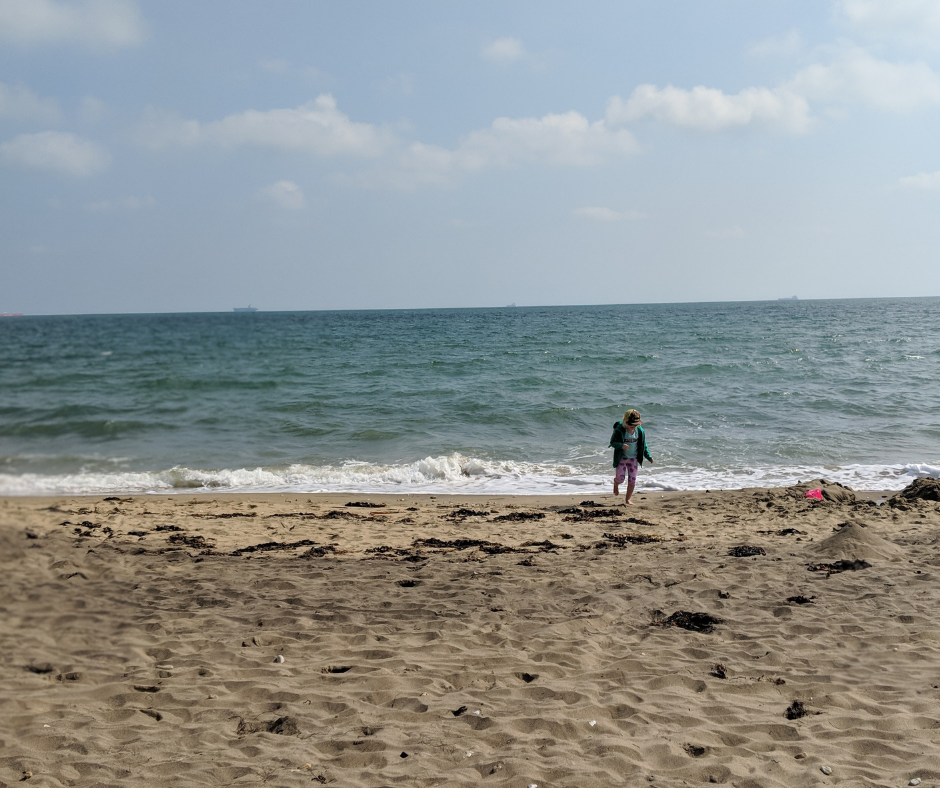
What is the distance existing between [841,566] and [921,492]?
4456 mm

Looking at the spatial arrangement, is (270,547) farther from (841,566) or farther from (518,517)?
(841,566)

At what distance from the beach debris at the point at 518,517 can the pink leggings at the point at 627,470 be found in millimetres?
1701

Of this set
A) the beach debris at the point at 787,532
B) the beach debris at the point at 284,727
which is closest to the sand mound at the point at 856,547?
the beach debris at the point at 787,532

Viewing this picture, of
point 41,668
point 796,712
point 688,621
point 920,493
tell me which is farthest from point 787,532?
point 41,668

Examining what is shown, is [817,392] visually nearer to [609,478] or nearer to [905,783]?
[609,478]

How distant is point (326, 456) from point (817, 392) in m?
16.7

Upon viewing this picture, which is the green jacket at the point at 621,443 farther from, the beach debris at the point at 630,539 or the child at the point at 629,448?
the beach debris at the point at 630,539

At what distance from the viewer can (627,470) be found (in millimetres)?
10672

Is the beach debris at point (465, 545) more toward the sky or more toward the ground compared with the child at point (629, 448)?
more toward the ground

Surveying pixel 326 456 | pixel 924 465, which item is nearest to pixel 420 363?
pixel 326 456

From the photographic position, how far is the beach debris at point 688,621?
207 inches

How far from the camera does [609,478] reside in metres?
12.6

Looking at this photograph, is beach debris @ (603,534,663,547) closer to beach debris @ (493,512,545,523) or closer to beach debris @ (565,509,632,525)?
beach debris @ (565,509,632,525)

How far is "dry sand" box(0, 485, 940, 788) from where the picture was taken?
11.6 ft
